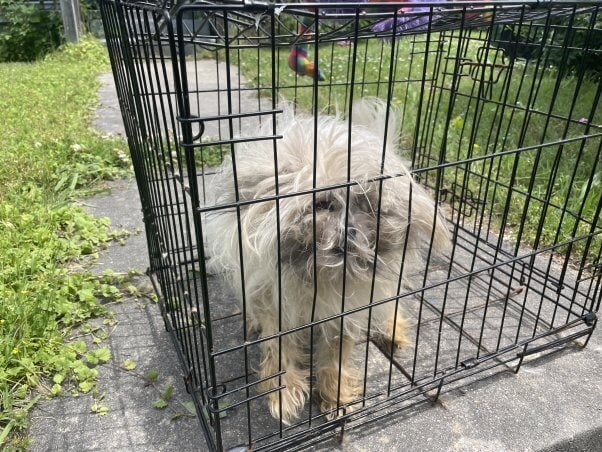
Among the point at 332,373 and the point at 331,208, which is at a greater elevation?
the point at 331,208

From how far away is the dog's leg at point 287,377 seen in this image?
1525 millimetres

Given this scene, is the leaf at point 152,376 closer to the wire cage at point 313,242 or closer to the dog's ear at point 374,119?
the wire cage at point 313,242

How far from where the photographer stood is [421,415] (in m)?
1.57

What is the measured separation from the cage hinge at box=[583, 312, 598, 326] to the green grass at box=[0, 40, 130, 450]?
181 cm

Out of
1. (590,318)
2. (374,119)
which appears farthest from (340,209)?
(590,318)

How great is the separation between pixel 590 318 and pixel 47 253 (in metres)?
2.29

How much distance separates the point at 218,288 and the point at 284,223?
3.41 feet

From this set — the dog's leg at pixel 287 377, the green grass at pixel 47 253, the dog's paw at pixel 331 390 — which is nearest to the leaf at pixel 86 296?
the green grass at pixel 47 253

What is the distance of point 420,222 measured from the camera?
145 centimetres

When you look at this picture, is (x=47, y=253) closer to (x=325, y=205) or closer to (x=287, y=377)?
(x=287, y=377)

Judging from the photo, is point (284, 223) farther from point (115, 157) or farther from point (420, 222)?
point (115, 157)

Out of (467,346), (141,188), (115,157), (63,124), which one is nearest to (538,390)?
(467,346)

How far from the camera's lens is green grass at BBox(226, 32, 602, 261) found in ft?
6.06

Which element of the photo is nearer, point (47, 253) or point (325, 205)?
point (325, 205)
